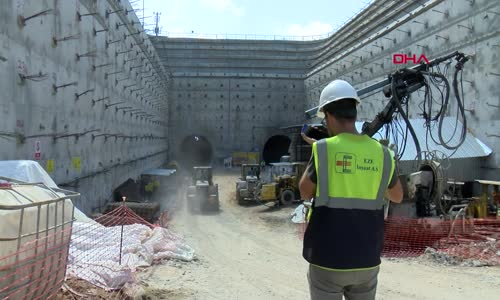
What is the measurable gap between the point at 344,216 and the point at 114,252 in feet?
19.2

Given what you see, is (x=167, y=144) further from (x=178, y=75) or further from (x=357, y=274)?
(x=357, y=274)

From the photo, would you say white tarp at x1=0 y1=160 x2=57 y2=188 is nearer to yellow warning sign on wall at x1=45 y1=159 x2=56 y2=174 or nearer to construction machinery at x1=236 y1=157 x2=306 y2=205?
yellow warning sign on wall at x1=45 y1=159 x2=56 y2=174

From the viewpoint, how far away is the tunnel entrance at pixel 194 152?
45.1 metres

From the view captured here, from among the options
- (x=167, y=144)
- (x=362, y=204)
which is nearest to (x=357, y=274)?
(x=362, y=204)

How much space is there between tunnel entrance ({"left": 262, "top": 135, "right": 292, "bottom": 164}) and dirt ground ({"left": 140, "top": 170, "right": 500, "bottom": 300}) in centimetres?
3067

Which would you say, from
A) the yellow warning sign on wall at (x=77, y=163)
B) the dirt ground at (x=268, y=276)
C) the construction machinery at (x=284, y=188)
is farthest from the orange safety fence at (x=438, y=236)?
the yellow warning sign on wall at (x=77, y=163)

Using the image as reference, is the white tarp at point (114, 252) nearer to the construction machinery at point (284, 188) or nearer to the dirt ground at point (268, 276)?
the dirt ground at point (268, 276)

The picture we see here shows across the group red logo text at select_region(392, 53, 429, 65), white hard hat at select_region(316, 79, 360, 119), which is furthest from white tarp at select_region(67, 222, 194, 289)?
red logo text at select_region(392, 53, 429, 65)

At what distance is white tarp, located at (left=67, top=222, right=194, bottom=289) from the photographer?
5977 millimetres

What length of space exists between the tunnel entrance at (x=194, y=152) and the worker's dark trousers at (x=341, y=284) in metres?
41.3

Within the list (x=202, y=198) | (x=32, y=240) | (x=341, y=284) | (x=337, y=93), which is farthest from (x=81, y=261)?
(x=202, y=198)

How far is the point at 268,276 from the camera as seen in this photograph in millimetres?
8133

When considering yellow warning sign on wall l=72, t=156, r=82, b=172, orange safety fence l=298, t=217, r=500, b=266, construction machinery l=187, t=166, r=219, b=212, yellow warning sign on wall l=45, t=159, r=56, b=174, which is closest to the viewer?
orange safety fence l=298, t=217, r=500, b=266

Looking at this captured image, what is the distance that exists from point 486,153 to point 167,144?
102 feet
